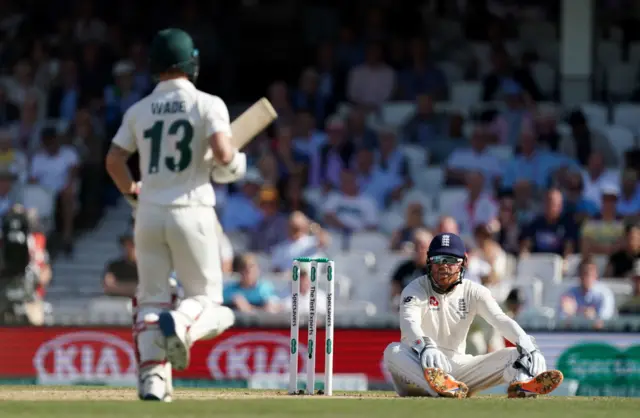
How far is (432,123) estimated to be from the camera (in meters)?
16.9

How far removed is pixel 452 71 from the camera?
59.2 ft

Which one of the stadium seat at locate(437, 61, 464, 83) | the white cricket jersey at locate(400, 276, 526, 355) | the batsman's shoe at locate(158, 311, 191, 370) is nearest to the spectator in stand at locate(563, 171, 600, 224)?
the stadium seat at locate(437, 61, 464, 83)

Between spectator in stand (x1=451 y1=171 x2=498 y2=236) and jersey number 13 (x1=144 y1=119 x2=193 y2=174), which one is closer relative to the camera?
jersey number 13 (x1=144 y1=119 x2=193 y2=174)

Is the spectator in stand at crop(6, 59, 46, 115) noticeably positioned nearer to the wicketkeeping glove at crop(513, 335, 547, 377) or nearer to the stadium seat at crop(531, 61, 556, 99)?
the stadium seat at crop(531, 61, 556, 99)

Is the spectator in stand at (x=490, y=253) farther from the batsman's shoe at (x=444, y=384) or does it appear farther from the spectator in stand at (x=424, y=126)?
the batsman's shoe at (x=444, y=384)

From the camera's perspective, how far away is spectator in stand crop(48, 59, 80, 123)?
18266 mm

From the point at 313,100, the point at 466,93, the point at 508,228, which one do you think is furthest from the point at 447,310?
the point at 313,100

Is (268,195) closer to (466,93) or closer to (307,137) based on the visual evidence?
(307,137)

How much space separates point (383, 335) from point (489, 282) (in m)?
1.13

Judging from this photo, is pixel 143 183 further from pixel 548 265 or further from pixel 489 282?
pixel 548 265

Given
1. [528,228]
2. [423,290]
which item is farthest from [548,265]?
[423,290]

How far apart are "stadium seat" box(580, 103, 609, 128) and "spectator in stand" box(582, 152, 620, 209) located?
111 cm

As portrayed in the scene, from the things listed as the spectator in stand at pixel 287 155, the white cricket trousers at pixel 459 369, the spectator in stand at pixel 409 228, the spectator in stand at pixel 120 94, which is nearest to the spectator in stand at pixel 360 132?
the spectator in stand at pixel 287 155

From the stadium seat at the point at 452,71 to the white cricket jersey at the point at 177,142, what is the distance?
10028 millimetres
